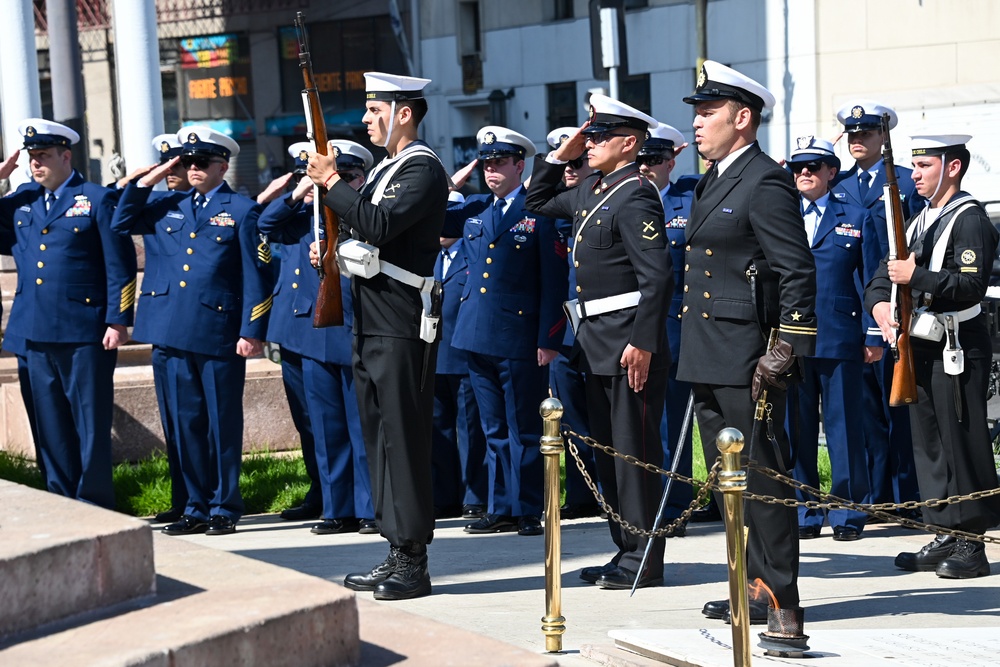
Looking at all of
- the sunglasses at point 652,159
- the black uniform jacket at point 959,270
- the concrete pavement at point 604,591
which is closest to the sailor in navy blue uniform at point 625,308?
the concrete pavement at point 604,591

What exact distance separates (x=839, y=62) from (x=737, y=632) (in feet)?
73.2

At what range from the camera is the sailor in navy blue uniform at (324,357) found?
325 inches

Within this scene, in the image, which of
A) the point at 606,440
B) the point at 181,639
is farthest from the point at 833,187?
the point at 181,639

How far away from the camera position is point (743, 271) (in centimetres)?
567

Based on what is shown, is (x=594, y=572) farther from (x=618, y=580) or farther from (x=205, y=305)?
(x=205, y=305)

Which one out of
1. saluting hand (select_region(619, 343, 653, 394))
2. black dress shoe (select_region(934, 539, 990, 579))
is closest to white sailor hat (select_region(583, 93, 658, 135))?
saluting hand (select_region(619, 343, 653, 394))

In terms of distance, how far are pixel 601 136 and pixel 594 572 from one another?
6.21 ft

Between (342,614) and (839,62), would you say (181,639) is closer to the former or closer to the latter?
(342,614)

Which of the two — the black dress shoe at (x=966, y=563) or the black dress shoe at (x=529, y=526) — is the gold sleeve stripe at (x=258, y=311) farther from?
the black dress shoe at (x=966, y=563)

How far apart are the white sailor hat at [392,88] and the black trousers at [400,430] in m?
1.00

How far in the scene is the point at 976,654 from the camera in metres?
5.27

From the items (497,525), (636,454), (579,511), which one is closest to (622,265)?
(636,454)

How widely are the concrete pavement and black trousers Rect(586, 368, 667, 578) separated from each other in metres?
0.18

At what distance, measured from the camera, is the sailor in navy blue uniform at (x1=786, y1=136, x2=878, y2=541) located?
8062 mm
